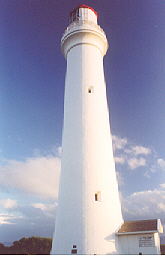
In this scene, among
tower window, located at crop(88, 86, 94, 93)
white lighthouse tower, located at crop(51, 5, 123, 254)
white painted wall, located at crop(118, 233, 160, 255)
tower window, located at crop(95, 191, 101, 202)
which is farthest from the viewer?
tower window, located at crop(88, 86, 94, 93)

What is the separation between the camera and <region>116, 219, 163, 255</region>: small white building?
1199 centimetres

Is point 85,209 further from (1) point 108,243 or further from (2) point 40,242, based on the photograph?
(2) point 40,242

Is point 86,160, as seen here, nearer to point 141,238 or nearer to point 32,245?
point 141,238

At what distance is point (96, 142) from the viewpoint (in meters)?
14.8

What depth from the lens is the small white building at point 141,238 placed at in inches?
472

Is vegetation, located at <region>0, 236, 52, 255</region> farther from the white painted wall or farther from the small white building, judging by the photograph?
the small white building

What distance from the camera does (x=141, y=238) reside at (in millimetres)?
12375

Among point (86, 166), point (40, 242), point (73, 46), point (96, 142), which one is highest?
point (73, 46)

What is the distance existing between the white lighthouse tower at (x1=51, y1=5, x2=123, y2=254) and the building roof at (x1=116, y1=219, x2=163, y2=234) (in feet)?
1.71

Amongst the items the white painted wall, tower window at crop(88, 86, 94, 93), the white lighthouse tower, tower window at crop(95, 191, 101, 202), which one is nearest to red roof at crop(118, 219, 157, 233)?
the white painted wall

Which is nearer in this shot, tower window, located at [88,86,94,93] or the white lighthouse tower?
the white lighthouse tower

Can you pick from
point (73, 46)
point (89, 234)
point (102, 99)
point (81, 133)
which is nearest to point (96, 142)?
point (81, 133)

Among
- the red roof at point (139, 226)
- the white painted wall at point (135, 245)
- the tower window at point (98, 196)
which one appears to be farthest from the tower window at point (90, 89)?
the white painted wall at point (135, 245)

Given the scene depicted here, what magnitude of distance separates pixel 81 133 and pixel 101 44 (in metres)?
9.14
